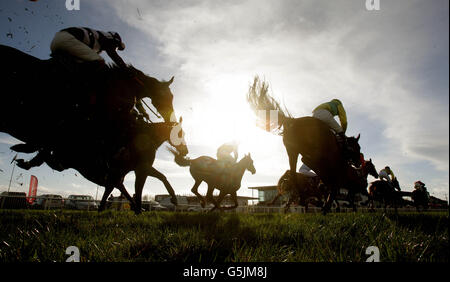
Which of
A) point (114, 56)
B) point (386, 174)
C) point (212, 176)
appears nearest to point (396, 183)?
point (386, 174)

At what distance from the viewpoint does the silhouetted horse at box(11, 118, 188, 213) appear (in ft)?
11.8

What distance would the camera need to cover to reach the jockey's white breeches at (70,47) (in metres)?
3.44

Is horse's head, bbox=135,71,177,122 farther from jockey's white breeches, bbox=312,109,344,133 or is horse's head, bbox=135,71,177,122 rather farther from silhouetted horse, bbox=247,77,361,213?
jockey's white breeches, bbox=312,109,344,133

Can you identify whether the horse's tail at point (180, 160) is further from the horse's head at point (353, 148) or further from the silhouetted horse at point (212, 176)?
the horse's head at point (353, 148)

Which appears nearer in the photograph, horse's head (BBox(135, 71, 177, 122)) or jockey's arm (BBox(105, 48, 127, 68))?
jockey's arm (BBox(105, 48, 127, 68))

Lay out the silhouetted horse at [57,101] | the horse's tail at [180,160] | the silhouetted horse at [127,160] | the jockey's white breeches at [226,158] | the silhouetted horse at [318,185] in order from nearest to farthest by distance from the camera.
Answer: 1. the silhouetted horse at [57,101]
2. the silhouetted horse at [127,160]
3. the silhouetted horse at [318,185]
4. the horse's tail at [180,160]
5. the jockey's white breeches at [226,158]

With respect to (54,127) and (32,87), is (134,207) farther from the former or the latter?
→ (32,87)

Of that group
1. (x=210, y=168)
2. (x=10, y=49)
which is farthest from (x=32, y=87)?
(x=210, y=168)

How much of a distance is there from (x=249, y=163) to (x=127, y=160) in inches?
330

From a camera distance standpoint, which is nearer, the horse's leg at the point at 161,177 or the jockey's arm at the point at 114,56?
the jockey's arm at the point at 114,56

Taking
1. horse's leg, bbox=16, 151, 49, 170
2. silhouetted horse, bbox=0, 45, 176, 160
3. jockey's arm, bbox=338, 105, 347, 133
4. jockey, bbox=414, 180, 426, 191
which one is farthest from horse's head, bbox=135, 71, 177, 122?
jockey, bbox=414, 180, 426, 191

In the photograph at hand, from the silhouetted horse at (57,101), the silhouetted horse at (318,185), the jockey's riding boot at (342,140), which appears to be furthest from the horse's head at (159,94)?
the jockey's riding boot at (342,140)

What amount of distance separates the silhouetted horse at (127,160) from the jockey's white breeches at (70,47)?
4.88ft

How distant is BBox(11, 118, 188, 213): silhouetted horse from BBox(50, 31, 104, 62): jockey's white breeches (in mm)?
1488
